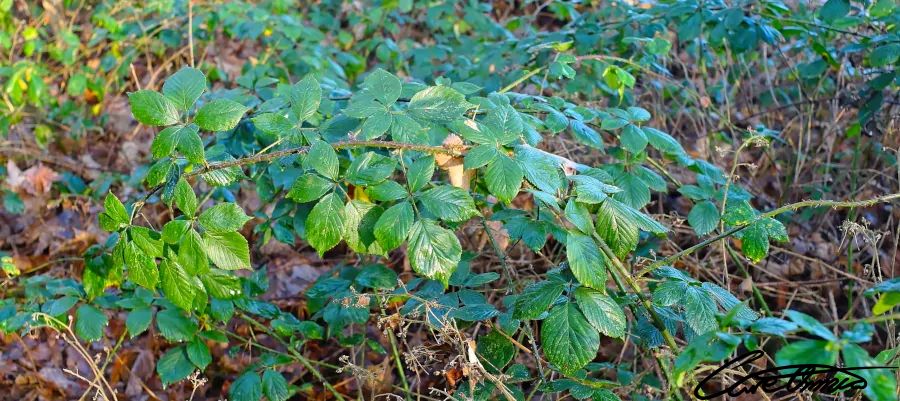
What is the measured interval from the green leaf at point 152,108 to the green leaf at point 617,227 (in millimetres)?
866

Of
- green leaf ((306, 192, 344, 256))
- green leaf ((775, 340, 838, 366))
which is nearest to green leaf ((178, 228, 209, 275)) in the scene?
green leaf ((306, 192, 344, 256))

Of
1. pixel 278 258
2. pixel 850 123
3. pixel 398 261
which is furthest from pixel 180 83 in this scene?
pixel 850 123

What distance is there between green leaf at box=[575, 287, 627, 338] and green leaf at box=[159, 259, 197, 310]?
832 mm

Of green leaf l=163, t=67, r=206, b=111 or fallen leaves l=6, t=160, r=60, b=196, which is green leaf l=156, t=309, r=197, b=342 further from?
fallen leaves l=6, t=160, r=60, b=196

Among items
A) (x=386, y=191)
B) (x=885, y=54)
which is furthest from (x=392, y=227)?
(x=885, y=54)

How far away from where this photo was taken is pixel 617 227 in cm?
145

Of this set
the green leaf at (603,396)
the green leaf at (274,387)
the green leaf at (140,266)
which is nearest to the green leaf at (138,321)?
the green leaf at (274,387)

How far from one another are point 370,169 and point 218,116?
0.33 meters

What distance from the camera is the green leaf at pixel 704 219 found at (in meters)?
1.92

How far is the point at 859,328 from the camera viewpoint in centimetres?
114

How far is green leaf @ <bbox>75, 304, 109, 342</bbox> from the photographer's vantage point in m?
2.06

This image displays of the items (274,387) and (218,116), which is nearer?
(218,116)

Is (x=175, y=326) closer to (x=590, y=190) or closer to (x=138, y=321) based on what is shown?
(x=138, y=321)

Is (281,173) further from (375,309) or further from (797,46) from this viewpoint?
(797,46)
